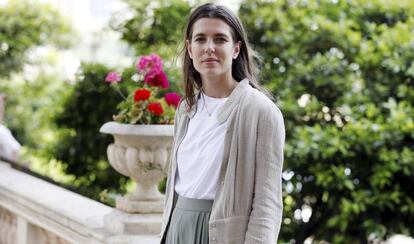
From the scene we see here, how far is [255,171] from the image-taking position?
195 centimetres

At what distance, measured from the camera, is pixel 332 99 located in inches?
183

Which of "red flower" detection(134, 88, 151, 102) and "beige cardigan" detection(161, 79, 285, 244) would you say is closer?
"beige cardigan" detection(161, 79, 285, 244)

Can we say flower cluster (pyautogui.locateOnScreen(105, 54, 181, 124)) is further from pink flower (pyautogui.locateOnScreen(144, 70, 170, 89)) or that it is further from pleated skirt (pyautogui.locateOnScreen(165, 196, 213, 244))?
pleated skirt (pyautogui.locateOnScreen(165, 196, 213, 244))

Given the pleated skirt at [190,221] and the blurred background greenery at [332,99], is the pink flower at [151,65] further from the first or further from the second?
the pleated skirt at [190,221]

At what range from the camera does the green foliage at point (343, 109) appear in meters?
4.16

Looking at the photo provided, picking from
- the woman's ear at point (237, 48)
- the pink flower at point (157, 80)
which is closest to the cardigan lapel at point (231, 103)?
the woman's ear at point (237, 48)

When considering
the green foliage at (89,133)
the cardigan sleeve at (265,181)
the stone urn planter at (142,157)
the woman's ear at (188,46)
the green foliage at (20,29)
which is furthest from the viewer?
the green foliage at (20,29)

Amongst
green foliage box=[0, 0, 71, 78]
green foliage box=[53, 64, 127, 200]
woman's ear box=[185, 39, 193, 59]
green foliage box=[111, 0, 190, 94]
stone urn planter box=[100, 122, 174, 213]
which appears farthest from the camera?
green foliage box=[0, 0, 71, 78]

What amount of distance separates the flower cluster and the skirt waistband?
0.99 metres

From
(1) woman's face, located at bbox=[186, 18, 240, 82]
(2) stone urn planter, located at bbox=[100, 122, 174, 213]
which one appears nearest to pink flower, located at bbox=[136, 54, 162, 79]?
(2) stone urn planter, located at bbox=[100, 122, 174, 213]

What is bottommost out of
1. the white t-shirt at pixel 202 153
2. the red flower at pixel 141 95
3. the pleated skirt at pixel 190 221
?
the pleated skirt at pixel 190 221

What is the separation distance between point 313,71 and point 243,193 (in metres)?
2.81

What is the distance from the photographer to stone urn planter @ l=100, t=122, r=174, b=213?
304 centimetres

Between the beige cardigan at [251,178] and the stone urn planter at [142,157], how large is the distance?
3.60 ft
